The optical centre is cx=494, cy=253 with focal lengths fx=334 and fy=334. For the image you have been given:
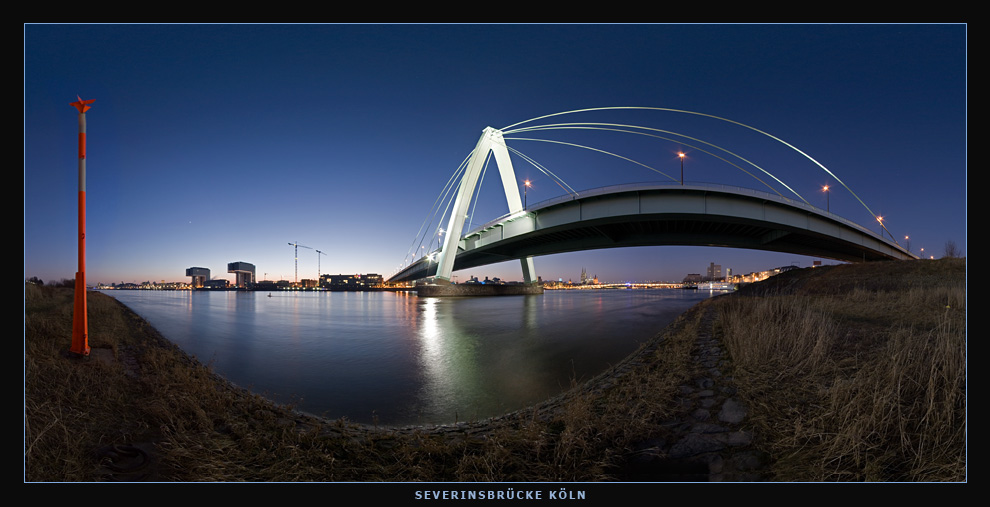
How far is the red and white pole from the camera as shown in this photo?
5102 mm

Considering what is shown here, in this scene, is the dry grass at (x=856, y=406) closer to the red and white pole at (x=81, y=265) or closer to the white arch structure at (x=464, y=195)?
the red and white pole at (x=81, y=265)

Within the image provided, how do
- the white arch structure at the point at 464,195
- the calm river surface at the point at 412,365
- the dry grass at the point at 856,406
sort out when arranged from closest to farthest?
the dry grass at the point at 856,406 < the calm river surface at the point at 412,365 < the white arch structure at the point at 464,195

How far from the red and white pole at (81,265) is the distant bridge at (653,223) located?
75.1 feet

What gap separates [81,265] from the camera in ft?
16.9

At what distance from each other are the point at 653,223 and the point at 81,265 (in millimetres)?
29434

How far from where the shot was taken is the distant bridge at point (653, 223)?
22.5 m

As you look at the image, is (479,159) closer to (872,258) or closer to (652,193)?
(652,193)

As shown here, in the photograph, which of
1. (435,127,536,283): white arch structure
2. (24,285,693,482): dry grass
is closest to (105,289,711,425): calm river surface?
(24,285,693,482): dry grass

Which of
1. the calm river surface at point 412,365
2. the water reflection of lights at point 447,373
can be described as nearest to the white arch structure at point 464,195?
the calm river surface at point 412,365

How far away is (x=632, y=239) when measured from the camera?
104 ft

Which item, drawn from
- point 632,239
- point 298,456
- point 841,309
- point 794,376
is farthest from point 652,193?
point 298,456

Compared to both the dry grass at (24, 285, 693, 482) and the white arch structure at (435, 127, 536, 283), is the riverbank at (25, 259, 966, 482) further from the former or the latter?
the white arch structure at (435, 127, 536, 283)

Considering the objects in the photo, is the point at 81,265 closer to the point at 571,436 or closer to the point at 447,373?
the point at 447,373

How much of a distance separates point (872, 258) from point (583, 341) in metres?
42.1
